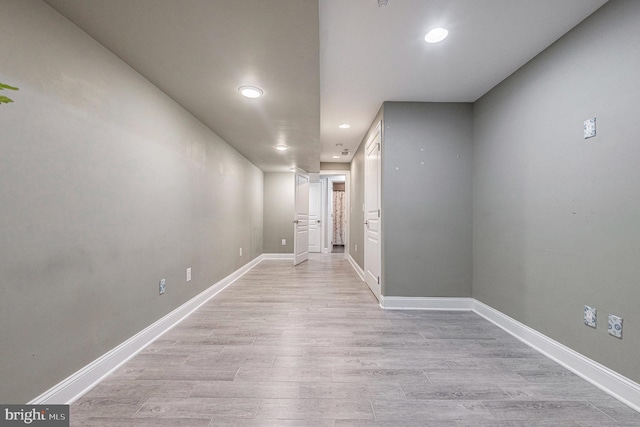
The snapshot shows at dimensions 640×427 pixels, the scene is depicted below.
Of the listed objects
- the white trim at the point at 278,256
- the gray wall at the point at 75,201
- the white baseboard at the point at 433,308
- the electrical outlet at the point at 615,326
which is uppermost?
the gray wall at the point at 75,201

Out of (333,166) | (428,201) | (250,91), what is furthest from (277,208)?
(250,91)

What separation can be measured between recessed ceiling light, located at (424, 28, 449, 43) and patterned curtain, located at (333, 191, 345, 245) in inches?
283

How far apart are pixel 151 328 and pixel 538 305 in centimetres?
304

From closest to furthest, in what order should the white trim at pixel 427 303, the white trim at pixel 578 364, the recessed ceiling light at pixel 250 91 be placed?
the white trim at pixel 578 364 → the recessed ceiling light at pixel 250 91 → the white trim at pixel 427 303

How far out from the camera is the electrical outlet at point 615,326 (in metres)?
1.44

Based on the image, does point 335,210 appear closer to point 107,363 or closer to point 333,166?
point 333,166

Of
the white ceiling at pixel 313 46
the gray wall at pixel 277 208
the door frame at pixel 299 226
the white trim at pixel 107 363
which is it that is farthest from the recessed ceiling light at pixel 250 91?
the gray wall at pixel 277 208

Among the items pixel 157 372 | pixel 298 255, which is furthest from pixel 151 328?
pixel 298 255

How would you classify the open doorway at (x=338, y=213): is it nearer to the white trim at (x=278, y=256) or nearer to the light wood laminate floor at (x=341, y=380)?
the white trim at (x=278, y=256)

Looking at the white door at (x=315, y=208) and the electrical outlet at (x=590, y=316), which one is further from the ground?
the white door at (x=315, y=208)

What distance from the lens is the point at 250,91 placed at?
212cm

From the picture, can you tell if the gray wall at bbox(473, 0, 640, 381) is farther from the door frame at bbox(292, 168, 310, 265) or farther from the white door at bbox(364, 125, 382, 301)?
the door frame at bbox(292, 168, 310, 265)

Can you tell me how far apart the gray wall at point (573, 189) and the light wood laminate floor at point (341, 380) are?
0.38 meters

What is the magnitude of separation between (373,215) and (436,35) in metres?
2.07
